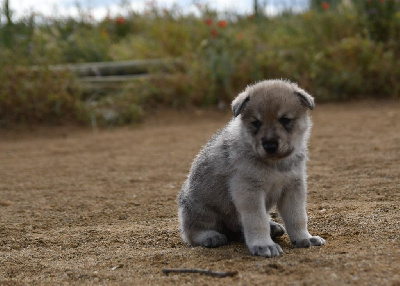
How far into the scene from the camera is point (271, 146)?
144 inches

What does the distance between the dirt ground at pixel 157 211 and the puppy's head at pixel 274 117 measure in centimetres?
72

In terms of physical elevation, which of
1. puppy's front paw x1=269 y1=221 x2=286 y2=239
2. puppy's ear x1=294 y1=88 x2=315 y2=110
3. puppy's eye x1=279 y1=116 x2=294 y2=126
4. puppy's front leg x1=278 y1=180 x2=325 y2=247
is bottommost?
puppy's front paw x1=269 y1=221 x2=286 y2=239

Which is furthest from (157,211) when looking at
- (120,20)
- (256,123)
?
(120,20)

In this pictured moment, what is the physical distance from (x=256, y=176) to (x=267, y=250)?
1.63 ft

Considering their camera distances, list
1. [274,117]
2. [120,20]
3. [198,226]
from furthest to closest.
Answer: [120,20] < [198,226] < [274,117]

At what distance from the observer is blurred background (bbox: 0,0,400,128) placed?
35.8 ft

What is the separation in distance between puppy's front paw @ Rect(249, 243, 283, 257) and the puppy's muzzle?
63cm

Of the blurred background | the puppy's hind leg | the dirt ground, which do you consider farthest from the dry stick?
the blurred background

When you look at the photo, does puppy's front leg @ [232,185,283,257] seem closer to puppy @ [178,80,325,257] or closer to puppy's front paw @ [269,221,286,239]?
puppy @ [178,80,325,257]

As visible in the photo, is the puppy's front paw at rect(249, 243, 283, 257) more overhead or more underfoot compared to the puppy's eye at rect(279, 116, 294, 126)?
more underfoot

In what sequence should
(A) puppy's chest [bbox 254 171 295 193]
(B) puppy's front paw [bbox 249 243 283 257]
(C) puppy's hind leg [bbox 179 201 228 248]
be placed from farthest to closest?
(C) puppy's hind leg [bbox 179 201 228 248]
(A) puppy's chest [bbox 254 171 295 193]
(B) puppy's front paw [bbox 249 243 283 257]

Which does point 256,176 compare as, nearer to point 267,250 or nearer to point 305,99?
point 267,250

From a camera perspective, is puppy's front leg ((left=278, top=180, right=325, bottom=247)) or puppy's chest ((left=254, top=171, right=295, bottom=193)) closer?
puppy's chest ((left=254, top=171, right=295, bottom=193))

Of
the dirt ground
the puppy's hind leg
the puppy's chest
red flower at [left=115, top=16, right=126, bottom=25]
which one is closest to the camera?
the dirt ground
